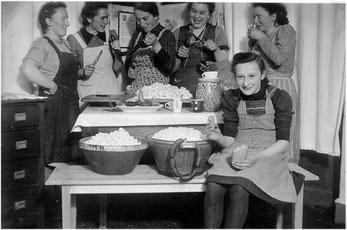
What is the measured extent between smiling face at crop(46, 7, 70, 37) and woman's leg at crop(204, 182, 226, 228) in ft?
4.78

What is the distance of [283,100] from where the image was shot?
2.26 metres

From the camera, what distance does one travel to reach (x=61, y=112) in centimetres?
295

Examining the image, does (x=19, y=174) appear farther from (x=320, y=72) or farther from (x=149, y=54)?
(x=320, y=72)

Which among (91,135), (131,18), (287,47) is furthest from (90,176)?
(131,18)

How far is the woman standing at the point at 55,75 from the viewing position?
2701 millimetres

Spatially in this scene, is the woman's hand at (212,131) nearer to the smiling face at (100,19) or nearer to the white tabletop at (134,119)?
the white tabletop at (134,119)

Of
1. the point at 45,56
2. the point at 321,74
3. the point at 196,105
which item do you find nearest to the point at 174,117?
the point at 196,105

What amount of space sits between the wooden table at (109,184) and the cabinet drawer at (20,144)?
12.2 inches

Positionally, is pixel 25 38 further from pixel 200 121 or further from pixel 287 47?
pixel 287 47

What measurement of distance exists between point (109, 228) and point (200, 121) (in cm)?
87

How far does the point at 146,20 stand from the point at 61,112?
0.90 m

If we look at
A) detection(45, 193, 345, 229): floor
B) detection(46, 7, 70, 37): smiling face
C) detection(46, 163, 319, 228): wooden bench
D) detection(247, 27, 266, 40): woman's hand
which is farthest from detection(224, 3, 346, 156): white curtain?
detection(46, 7, 70, 37): smiling face

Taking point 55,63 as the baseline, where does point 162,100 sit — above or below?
below

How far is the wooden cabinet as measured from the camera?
7.75 feet
